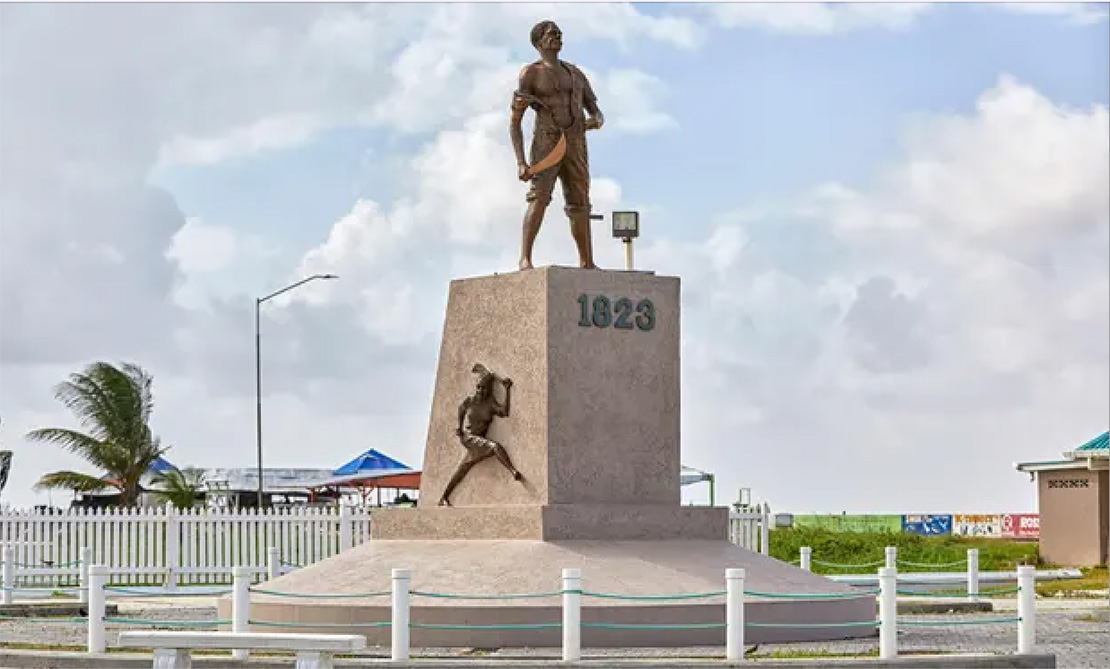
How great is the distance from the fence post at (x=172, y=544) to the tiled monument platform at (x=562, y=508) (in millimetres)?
14754

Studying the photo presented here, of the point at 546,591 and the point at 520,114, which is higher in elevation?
the point at 520,114

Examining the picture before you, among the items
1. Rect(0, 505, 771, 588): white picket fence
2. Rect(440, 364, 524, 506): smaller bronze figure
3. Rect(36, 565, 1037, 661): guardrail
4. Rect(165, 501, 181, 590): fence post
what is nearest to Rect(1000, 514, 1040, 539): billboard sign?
Rect(0, 505, 771, 588): white picket fence

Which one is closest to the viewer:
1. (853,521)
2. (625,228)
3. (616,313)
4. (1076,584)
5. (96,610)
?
(96,610)

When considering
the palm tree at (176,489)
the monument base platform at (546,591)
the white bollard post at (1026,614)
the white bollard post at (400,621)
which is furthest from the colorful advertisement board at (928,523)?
the white bollard post at (400,621)

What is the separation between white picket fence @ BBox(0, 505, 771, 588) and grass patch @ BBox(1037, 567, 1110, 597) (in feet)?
16.7

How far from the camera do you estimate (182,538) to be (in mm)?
36188

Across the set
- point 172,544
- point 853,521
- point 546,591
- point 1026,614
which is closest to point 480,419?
point 546,591

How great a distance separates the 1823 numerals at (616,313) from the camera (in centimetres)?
2073

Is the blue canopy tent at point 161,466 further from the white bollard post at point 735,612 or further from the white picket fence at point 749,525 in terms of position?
the white bollard post at point 735,612

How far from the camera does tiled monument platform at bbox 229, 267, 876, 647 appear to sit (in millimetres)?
18703

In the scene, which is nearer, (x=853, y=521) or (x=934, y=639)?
(x=934, y=639)

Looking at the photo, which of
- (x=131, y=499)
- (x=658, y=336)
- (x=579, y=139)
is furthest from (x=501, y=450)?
(x=131, y=499)

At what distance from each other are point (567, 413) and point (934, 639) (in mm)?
4176

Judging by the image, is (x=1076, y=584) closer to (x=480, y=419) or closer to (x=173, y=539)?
(x=173, y=539)
